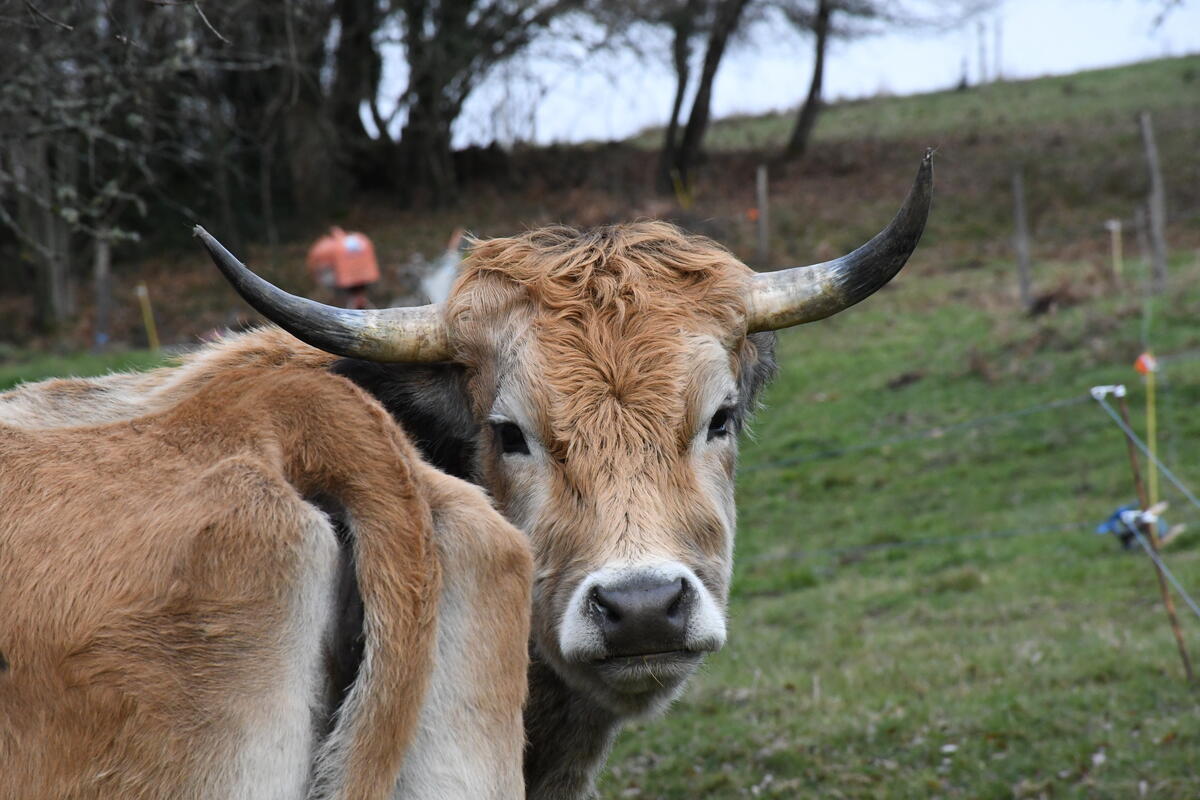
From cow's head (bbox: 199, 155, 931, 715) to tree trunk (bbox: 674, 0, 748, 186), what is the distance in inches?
1120

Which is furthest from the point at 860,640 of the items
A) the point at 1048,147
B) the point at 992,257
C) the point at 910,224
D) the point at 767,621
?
the point at 1048,147

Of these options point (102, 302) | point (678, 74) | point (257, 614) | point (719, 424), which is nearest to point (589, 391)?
point (719, 424)

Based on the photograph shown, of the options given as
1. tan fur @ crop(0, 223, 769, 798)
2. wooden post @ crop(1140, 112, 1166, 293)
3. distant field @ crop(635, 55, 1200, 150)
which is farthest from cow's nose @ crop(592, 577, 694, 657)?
distant field @ crop(635, 55, 1200, 150)

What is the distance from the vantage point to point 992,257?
79.0 feet

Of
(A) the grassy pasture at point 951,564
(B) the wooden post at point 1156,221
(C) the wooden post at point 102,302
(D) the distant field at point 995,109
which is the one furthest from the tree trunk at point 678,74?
(C) the wooden post at point 102,302

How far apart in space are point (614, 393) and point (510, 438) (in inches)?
15.2

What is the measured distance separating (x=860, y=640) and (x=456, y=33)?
76.5ft

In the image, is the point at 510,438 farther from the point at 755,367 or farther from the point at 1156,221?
the point at 1156,221

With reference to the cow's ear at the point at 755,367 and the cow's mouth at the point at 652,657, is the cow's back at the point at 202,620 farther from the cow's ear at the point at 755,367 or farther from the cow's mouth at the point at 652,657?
the cow's ear at the point at 755,367

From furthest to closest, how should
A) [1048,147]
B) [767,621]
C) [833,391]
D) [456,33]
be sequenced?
[1048,147] < [456,33] < [833,391] < [767,621]

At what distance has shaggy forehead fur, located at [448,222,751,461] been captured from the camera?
3.71m

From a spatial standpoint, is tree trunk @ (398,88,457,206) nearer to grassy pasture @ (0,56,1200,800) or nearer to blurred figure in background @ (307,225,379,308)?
grassy pasture @ (0,56,1200,800)

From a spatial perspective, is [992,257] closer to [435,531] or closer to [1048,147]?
[1048,147]

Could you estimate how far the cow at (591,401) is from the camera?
3438 millimetres
